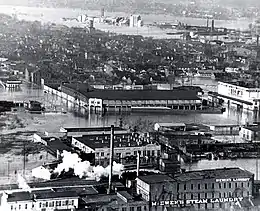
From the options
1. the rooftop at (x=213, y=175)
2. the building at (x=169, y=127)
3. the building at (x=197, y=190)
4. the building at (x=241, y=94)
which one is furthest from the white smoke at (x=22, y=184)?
the building at (x=241, y=94)

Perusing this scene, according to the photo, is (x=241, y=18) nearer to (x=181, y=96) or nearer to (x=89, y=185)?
(x=181, y=96)

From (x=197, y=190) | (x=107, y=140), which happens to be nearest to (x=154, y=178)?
(x=197, y=190)

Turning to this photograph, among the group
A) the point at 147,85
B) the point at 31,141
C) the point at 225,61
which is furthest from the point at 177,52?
the point at 31,141

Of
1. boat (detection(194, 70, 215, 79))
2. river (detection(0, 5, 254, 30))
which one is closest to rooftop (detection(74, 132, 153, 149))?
river (detection(0, 5, 254, 30))

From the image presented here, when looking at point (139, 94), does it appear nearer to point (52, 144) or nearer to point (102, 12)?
point (102, 12)

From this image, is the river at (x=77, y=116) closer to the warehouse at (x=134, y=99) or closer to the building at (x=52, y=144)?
the warehouse at (x=134, y=99)

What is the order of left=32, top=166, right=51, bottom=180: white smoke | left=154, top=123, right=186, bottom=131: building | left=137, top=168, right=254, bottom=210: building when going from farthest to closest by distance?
left=154, top=123, right=186, bottom=131: building
left=32, top=166, right=51, bottom=180: white smoke
left=137, top=168, right=254, bottom=210: building

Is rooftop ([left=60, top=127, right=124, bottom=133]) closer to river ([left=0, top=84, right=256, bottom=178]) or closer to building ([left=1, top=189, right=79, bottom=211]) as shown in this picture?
river ([left=0, top=84, right=256, bottom=178])
